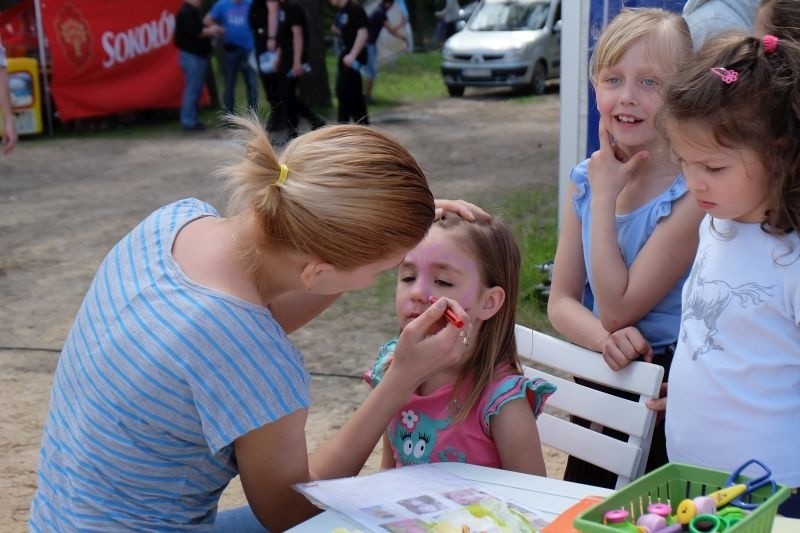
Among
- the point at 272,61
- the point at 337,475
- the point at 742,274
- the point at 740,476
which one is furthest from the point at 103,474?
the point at 272,61

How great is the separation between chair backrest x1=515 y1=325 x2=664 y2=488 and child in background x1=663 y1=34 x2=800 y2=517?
31 cm

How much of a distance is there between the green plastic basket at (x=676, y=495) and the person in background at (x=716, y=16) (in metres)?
1.26

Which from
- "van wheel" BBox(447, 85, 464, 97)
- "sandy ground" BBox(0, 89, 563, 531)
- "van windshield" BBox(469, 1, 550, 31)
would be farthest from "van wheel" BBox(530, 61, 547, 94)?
"van wheel" BBox(447, 85, 464, 97)

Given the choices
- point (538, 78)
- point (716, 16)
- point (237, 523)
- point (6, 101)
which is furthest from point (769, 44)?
point (538, 78)

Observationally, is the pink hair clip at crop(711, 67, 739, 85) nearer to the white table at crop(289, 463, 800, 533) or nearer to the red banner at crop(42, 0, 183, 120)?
the white table at crop(289, 463, 800, 533)

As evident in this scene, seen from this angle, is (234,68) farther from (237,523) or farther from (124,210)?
(237,523)

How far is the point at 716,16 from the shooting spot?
2.58 metres

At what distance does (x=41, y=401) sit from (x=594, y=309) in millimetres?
2845

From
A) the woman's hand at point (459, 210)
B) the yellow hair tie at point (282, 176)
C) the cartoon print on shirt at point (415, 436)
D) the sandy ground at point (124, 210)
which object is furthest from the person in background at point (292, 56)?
the yellow hair tie at point (282, 176)

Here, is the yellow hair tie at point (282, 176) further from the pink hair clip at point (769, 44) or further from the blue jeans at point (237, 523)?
the pink hair clip at point (769, 44)

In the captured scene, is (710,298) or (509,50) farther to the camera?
(509,50)

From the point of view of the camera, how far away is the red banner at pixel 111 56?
40.2ft

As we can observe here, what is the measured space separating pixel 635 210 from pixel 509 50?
1289 cm

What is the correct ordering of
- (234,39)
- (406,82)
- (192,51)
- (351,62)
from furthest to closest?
(406,82)
(234,39)
(192,51)
(351,62)
